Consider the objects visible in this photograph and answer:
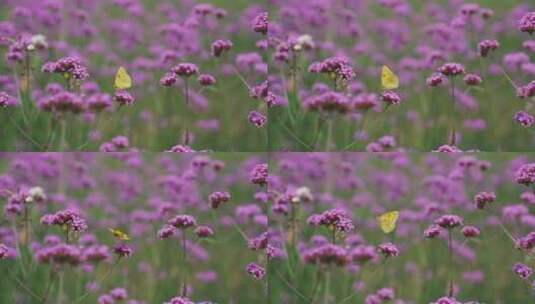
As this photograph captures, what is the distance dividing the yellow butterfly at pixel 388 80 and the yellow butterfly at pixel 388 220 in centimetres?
52

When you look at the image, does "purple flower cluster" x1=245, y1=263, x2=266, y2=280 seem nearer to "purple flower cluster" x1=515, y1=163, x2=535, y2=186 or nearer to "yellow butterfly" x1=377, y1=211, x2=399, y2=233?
"yellow butterfly" x1=377, y1=211, x2=399, y2=233

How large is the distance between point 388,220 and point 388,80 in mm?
577

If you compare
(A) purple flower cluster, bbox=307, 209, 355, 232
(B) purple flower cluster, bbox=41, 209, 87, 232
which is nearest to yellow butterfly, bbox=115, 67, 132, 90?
(B) purple flower cluster, bbox=41, 209, 87, 232

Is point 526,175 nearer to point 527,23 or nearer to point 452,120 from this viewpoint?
point 452,120

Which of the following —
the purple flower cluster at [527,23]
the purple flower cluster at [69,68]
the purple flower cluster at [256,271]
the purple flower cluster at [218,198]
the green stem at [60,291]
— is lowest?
the green stem at [60,291]

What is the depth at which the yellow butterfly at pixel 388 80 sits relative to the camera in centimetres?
306

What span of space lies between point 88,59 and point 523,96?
1806 mm

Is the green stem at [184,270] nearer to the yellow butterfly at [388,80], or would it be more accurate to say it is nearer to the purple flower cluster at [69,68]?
the purple flower cluster at [69,68]

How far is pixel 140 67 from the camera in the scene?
3098 millimetres

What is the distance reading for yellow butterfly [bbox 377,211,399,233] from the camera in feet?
9.94

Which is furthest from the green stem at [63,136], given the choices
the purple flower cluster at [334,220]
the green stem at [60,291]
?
the purple flower cluster at [334,220]

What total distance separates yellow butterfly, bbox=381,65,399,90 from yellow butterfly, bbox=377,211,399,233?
520 millimetres

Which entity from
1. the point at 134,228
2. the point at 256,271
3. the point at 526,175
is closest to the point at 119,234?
the point at 134,228

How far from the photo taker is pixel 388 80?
306cm
